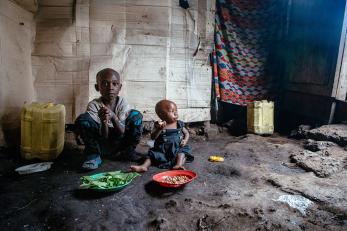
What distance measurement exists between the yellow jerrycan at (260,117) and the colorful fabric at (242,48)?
17.6 inches

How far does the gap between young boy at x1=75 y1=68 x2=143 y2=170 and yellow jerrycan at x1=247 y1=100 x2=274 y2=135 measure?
266cm

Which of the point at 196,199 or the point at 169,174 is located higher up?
the point at 169,174

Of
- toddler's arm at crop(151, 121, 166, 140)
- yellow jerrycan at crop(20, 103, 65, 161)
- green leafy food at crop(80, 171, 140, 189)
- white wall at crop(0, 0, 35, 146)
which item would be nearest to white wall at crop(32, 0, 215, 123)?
white wall at crop(0, 0, 35, 146)

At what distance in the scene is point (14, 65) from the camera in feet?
12.1

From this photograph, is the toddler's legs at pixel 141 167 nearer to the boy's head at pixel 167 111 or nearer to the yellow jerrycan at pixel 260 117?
the boy's head at pixel 167 111

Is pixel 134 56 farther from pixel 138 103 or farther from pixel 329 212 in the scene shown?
pixel 329 212

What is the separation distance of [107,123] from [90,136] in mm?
348

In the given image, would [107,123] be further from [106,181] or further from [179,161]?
[179,161]

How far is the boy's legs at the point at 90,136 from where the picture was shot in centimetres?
312

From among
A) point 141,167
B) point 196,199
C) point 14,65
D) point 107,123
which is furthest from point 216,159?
point 14,65

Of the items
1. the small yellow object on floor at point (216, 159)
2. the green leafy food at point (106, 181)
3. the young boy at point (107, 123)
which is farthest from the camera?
the small yellow object on floor at point (216, 159)

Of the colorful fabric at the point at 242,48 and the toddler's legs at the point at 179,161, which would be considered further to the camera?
the colorful fabric at the point at 242,48

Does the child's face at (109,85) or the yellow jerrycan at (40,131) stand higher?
the child's face at (109,85)

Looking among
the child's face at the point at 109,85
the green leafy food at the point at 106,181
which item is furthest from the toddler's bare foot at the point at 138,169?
the child's face at the point at 109,85
